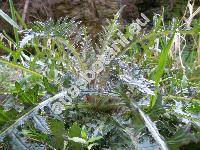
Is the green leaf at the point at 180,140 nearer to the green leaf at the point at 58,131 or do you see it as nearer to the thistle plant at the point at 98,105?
the thistle plant at the point at 98,105

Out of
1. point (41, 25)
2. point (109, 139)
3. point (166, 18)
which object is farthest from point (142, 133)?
point (166, 18)

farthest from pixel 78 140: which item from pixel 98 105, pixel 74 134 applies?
pixel 98 105

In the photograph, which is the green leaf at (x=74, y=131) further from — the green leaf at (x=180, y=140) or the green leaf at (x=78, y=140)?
the green leaf at (x=180, y=140)

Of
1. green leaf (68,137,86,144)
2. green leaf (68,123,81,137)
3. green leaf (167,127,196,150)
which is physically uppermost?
green leaf (68,123,81,137)

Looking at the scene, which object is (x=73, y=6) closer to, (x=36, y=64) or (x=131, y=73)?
(x=36, y=64)

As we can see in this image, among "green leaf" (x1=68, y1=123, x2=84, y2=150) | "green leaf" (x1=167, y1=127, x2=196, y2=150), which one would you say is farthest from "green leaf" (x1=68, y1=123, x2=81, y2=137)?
"green leaf" (x1=167, y1=127, x2=196, y2=150)

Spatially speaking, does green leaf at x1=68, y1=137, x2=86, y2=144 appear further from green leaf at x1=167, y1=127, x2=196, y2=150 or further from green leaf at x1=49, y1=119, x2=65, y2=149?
green leaf at x1=167, y1=127, x2=196, y2=150

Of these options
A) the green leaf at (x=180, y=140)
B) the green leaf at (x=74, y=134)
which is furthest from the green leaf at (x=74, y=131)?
the green leaf at (x=180, y=140)

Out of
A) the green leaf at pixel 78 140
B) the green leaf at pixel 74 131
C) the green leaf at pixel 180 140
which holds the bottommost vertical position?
the green leaf at pixel 180 140

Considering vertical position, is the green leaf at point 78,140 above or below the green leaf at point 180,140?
above
